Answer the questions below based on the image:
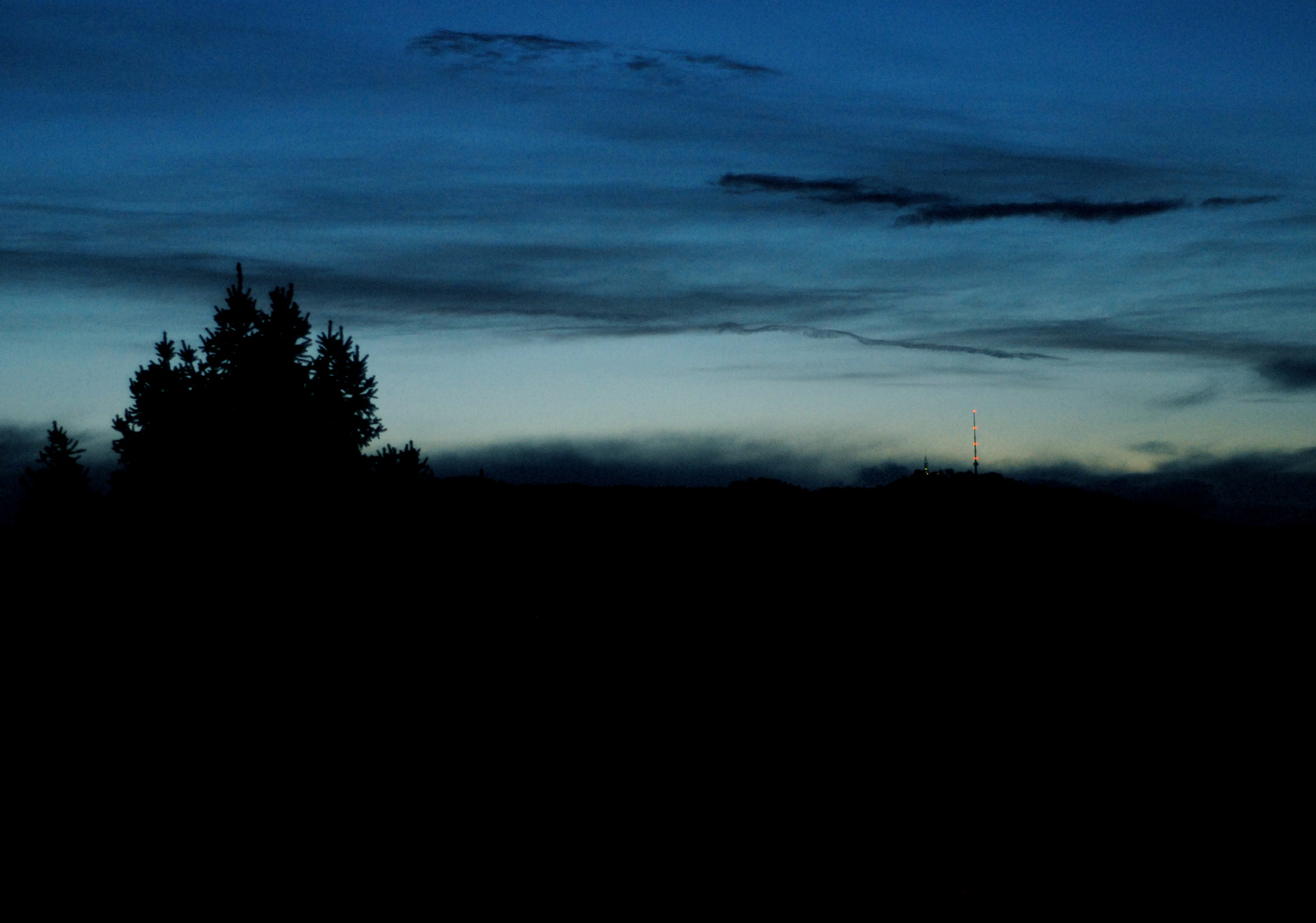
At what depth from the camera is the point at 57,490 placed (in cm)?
2495

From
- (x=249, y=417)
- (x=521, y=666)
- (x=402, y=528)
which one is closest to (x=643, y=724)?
(x=521, y=666)

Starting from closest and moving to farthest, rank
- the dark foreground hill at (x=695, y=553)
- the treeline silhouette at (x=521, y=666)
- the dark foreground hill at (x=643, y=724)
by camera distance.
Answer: the dark foreground hill at (x=643, y=724)
the treeline silhouette at (x=521, y=666)
the dark foreground hill at (x=695, y=553)

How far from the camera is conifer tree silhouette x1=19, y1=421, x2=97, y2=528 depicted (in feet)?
79.4

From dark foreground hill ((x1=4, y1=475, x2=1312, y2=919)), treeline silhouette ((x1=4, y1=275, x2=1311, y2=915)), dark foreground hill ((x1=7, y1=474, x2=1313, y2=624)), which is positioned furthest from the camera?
dark foreground hill ((x1=7, y1=474, x2=1313, y2=624))

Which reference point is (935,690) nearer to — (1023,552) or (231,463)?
(231,463)

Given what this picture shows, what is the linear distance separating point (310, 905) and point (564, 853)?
1999 mm

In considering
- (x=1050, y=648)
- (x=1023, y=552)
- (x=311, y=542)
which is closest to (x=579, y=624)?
(x=311, y=542)

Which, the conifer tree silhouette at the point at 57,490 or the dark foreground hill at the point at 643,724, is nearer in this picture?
the dark foreground hill at the point at 643,724

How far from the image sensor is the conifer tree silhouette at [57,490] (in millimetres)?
24188

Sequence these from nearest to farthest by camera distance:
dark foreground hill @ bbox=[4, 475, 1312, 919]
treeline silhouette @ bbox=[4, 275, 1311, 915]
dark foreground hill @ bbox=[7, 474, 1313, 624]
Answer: dark foreground hill @ bbox=[4, 475, 1312, 919]
treeline silhouette @ bbox=[4, 275, 1311, 915]
dark foreground hill @ bbox=[7, 474, 1313, 624]

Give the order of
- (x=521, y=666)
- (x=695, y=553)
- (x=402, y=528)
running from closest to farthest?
(x=521, y=666), (x=402, y=528), (x=695, y=553)

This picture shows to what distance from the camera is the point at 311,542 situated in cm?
1978

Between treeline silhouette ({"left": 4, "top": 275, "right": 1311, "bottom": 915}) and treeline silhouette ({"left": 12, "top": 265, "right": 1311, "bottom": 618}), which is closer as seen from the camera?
treeline silhouette ({"left": 4, "top": 275, "right": 1311, "bottom": 915})

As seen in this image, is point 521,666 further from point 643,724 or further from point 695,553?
point 695,553
